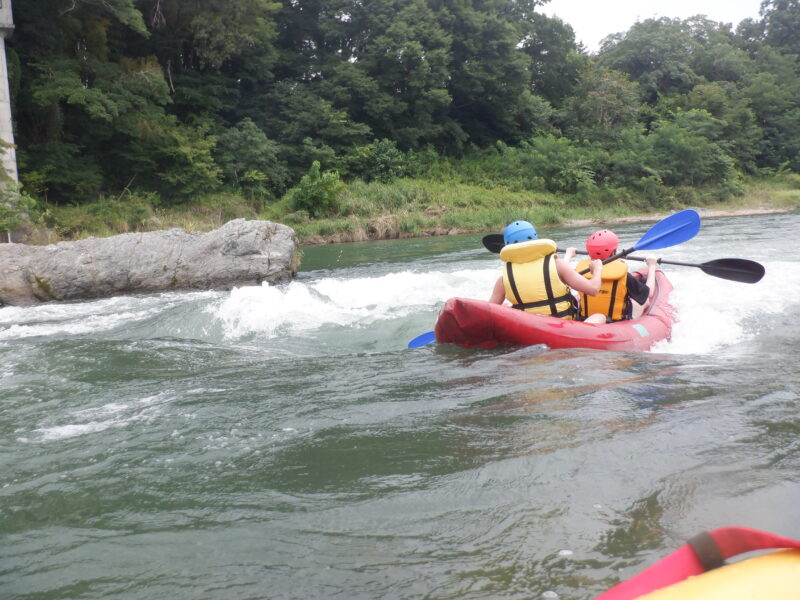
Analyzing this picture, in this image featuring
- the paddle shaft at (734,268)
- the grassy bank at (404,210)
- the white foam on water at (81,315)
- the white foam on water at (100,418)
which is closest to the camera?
the white foam on water at (100,418)

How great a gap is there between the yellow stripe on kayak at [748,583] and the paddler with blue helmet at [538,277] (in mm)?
3399

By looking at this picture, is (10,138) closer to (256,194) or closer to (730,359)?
(256,194)

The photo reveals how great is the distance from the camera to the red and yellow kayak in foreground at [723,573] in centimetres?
117

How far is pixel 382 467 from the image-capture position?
2.46 meters

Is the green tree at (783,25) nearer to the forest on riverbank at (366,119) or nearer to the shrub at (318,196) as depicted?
the forest on riverbank at (366,119)

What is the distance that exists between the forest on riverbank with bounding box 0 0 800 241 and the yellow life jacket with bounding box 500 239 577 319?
10.2 meters

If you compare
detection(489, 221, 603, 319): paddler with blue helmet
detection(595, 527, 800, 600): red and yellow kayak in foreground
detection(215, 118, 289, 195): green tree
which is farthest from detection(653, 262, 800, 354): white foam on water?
detection(215, 118, 289, 195): green tree

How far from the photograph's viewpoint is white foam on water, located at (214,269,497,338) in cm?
651

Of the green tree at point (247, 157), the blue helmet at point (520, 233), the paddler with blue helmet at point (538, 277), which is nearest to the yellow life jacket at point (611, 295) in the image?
the paddler with blue helmet at point (538, 277)

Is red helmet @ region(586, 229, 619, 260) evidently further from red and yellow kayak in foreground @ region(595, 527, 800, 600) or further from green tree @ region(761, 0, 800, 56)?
green tree @ region(761, 0, 800, 56)

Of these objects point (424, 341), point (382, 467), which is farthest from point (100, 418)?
point (424, 341)

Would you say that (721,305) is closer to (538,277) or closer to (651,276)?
Result: (651,276)

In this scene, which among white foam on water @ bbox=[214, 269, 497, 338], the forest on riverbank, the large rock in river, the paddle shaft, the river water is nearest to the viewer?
the river water

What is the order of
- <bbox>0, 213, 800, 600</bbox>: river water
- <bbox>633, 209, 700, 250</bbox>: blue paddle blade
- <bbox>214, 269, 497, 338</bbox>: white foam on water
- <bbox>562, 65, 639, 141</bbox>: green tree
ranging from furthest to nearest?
<bbox>562, 65, 639, 141</bbox>: green tree
<bbox>214, 269, 497, 338</bbox>: white foam on water
<bbox>633, 209, 700, 250</bbox>: blue paddle blade
<bbox>0, 213, 800, 600</bbox>: river water
